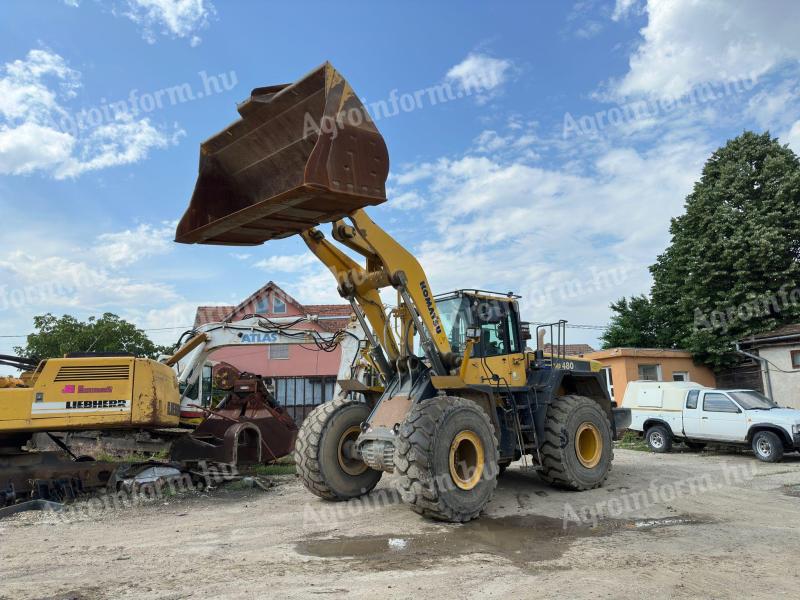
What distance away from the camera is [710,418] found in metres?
14.1

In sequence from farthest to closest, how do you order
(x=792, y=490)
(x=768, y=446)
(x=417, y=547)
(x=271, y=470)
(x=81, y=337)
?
(x=81, y=337), (x=768, y=446), (x=271, y=470), (x=792, y=490), (x=417, y=547)

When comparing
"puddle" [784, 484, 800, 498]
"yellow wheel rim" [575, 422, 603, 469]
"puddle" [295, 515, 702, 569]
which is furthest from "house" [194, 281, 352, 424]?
"puddle" [295, 515, 702, 569]

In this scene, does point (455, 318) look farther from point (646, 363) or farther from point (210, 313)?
point (210, 313)

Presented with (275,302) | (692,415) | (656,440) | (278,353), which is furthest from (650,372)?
(275,302)

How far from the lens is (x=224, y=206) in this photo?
723 cm

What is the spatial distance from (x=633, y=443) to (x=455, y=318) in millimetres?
11158

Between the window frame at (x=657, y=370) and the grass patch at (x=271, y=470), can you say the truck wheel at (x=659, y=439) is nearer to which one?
the window frame at (x=657, y=370)

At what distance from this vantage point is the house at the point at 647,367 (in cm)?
2167

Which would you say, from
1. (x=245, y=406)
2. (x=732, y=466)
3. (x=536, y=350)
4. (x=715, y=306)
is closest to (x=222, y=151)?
(x=536, y=350)

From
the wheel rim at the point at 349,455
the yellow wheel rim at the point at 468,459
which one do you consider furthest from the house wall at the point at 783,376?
the wheel rim at the point at 349,455

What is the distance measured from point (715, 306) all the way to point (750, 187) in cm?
454

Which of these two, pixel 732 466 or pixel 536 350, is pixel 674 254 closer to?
pixel 732 466

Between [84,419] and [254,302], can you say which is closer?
[84,419]

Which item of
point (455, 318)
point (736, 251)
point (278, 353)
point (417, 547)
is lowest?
point (417, 547)
